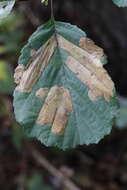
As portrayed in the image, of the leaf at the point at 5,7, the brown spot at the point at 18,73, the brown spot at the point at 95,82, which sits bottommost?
the brown spot at the point at 95,82

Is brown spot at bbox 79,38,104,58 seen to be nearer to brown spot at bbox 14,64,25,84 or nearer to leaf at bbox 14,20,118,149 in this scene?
leaf at bbox 14,20,118,149

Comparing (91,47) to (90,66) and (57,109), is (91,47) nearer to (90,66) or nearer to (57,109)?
(90,66)

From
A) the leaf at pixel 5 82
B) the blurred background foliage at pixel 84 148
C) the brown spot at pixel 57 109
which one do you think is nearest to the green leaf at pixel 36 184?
the blurred background foliage at pixel 84 148

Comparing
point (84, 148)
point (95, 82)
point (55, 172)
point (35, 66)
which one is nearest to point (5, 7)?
point (35, 66)

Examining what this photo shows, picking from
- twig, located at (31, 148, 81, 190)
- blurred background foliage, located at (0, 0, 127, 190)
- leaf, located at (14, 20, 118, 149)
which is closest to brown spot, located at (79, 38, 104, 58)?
leaf, located at (14, 20, 118, 149)

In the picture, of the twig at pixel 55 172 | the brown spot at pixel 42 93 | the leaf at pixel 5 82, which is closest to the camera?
the brown spot at pixel 42 93

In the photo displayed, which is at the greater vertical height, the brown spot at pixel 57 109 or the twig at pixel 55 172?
the brown spot at pixel 57 109

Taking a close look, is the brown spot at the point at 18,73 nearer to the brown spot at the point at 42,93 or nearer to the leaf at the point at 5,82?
the brown spot at the point at 42,93
